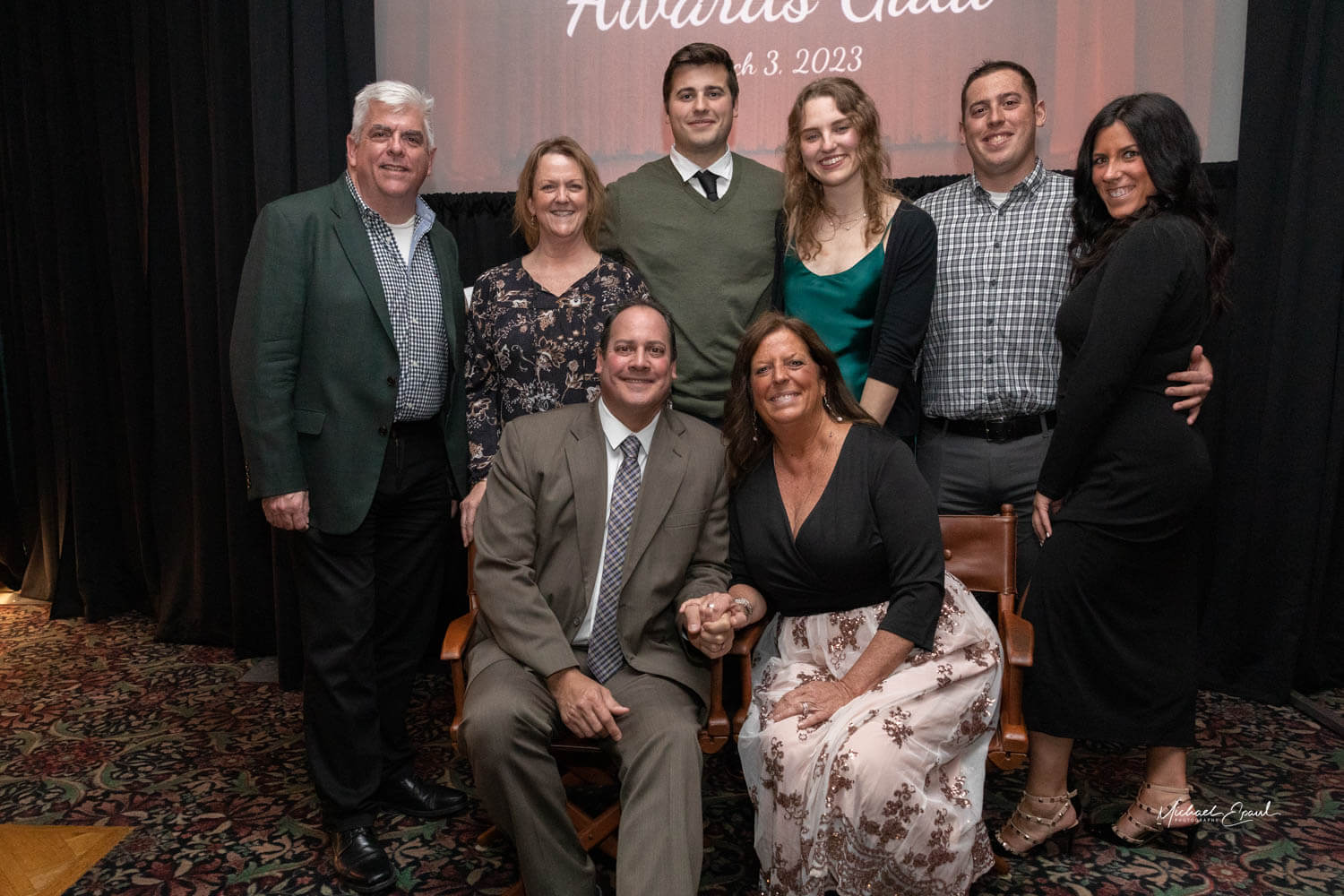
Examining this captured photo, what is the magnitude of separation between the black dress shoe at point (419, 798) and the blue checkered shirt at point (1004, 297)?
1.84 metres

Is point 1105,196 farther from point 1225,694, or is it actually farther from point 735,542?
point 1225,694

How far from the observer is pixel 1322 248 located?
10.8 feet

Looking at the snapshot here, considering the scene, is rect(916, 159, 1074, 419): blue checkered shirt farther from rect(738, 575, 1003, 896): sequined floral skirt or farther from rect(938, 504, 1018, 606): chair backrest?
rect(738, 575, 1003, 896): sequined floral skirt

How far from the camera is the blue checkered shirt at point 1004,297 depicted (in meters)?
2.61

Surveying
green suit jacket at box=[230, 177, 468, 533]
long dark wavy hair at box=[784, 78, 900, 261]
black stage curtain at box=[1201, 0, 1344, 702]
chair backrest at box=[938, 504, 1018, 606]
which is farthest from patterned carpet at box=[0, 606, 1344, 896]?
long dark wavy hair at box=[784, 78, 900, 261]

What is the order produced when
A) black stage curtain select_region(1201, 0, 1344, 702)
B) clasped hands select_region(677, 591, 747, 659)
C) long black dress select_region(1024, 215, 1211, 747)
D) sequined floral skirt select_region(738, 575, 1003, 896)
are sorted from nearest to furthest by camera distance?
sequined floral skirt select_region(738, 575, 1003, 896) → clasped hands select_region(677, 591, 747, 659) → long black dress select_region(1024, 215, 1211, 747) → black stage curtain select_region(1201, 0, 1344, 702)

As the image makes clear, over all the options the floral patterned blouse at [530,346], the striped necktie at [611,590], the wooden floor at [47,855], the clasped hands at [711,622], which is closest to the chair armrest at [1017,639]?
the clasped hands at [711,622]

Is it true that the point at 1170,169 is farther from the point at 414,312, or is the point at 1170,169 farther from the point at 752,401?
the point at 414,312

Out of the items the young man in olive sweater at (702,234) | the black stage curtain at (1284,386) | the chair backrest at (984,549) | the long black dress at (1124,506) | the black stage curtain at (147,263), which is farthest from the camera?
the black stage curtain at (147,263)

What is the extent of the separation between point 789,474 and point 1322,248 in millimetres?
2329

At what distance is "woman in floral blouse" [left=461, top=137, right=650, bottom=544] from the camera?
8.43 ft

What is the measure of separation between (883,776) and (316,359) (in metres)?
1.70

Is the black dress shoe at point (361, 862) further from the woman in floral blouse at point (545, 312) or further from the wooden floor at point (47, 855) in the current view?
the woman in floral blouse at point (545, 312)

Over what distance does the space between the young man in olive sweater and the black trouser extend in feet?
2.52
